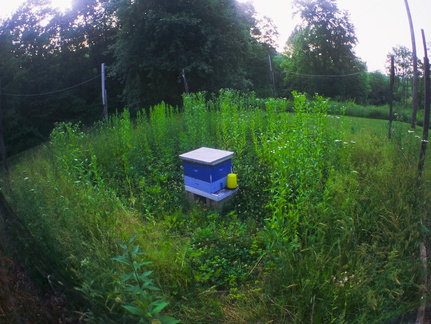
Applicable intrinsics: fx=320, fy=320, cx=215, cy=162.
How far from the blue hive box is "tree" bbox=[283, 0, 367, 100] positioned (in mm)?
25386

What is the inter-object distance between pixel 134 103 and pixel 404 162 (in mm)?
16432

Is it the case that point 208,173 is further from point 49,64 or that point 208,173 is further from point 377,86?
point 377,86

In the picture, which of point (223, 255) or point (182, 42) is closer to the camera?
point (223, 255)

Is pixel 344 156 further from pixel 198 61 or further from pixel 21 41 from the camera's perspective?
pixel 21 41

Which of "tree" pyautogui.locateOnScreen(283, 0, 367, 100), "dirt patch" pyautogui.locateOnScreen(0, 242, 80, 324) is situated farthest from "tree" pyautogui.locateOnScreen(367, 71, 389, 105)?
"dirt patch" pyautogui.locateOnScreen(0, 242, 80, 324)

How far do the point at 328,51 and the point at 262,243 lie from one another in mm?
29025

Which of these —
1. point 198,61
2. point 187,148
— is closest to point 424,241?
point 187,148

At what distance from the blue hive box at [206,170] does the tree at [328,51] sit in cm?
2539

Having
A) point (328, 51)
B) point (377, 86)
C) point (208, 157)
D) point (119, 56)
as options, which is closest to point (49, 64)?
point (119, 56)

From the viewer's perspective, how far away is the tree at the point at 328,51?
1108 inches

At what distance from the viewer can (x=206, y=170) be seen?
173 inches

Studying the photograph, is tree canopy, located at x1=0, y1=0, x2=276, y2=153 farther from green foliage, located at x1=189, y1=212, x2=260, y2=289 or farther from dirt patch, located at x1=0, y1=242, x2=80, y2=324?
dirt patch, located at x1=0, y1=242, x2=80, y2=324

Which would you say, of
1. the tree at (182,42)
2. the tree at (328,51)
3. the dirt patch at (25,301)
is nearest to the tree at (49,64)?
the tree at (182,42)

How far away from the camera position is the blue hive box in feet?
14.3
